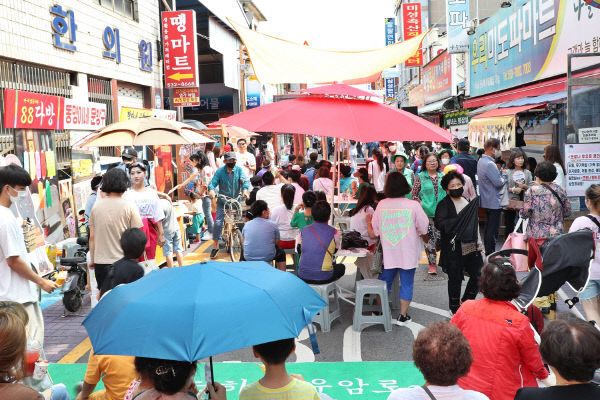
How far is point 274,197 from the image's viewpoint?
10.1 meters

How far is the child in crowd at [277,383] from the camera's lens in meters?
2.98

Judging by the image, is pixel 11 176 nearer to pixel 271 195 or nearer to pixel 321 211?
pixel 321 211

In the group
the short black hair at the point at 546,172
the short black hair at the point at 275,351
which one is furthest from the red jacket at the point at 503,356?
the short black hair at the point at 546,172

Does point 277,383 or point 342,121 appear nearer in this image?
point 277,383

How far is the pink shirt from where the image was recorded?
22.5 ft

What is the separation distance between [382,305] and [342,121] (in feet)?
7.63

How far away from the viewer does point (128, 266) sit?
4.78 m

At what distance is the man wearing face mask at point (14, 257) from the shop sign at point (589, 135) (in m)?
6.74

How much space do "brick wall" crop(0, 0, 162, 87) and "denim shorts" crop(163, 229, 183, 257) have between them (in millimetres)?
4874

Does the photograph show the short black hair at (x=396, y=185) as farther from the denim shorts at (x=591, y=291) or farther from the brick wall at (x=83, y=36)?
the brick wall at (x=83, y=36)

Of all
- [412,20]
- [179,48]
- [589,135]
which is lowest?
[589,135]

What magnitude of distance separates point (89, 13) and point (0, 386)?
538 inches

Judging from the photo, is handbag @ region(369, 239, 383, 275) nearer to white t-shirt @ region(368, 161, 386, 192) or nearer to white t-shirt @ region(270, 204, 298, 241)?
white t-shirt @ region(270, 204, 298, 241)

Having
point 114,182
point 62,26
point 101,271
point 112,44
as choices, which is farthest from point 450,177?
point 112,44
